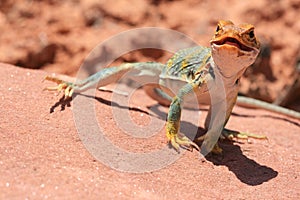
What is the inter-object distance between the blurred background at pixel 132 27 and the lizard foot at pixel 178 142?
340 centimetres

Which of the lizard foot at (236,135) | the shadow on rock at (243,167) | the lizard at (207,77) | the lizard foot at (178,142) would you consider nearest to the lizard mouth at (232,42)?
the lizard at (207,77)

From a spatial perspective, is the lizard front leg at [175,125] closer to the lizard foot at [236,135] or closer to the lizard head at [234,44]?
the lizard head at [234,44]

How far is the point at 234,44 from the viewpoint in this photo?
3914mm

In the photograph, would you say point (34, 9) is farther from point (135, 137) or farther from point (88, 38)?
point (135, 137)

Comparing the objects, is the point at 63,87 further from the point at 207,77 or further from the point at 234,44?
the point at 234,44

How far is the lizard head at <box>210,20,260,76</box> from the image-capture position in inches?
153

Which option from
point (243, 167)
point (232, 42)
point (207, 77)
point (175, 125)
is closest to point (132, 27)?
point (207, 77)

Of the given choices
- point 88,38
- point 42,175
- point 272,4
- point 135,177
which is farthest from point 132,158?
point 272,4

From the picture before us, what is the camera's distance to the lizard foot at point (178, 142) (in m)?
4.34

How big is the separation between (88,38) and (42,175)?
4674 mm

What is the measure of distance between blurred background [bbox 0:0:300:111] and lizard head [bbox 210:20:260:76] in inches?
144

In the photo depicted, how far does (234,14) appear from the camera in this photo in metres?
7.91

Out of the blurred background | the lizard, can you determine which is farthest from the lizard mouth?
the blurred background

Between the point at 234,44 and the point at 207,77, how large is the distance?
593 millimetres
